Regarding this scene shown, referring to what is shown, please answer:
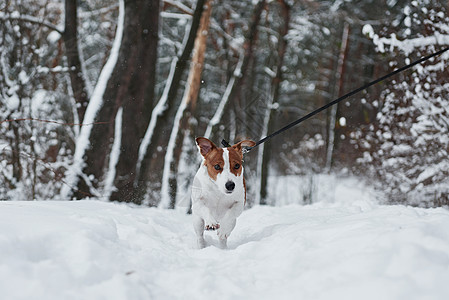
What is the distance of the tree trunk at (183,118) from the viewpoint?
30.4 ft

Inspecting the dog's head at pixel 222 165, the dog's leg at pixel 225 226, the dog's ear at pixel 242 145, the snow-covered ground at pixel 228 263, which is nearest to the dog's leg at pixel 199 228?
the dog's leg at pixel 225 226

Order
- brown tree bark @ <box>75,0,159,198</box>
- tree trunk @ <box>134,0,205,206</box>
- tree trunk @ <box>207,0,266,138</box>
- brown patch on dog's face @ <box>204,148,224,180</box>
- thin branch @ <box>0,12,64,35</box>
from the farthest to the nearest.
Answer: tree trunk @ <box>207,0,266,138</box>
tree trunk @ <box>134,0,205,206</box>
thin branch @ <box>0,12,64,35</box>
brown tree bark @ <box>75,0,159,198</box>
brown patch on dog's face @ <box>204,148,224,180</box>

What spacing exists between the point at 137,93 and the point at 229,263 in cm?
513

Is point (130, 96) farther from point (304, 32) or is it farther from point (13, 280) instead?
point (304, 32)

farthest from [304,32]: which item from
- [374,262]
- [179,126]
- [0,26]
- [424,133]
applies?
[374,262]

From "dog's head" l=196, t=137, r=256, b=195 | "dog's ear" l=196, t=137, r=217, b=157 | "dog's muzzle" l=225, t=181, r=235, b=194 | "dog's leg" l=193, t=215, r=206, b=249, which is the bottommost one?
"dog's leg" l=193, t=215, r=206, b=249

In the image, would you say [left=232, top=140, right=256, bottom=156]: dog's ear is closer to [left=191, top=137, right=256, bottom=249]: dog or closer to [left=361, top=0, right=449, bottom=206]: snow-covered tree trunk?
[left=191, top=137, right=256, bottom=249]: dog

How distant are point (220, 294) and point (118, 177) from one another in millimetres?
5233

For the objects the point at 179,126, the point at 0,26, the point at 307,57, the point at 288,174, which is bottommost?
the point at 288,174

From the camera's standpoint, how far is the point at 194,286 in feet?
7.66

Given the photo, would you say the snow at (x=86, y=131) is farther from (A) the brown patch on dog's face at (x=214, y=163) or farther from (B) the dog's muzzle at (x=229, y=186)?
(B) the dog's muzzle at (x=229, y=186)

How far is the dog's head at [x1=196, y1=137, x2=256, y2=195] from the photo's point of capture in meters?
3.41

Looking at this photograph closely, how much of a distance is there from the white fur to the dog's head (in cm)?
1

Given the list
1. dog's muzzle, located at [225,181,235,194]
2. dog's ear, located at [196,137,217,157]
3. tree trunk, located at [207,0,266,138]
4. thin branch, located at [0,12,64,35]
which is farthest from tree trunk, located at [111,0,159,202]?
dog's muzzle, located at [225,181,235,194]
